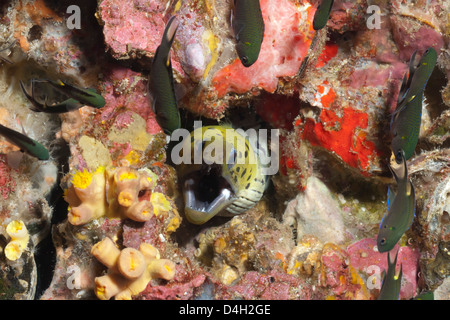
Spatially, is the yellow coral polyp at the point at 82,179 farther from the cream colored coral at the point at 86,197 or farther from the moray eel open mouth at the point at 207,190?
the moray eel open mouth at the point at 207,190

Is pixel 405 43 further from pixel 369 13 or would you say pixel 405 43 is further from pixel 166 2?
pixel 166 2

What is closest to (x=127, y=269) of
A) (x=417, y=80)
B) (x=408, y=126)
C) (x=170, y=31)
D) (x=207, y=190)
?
(x=207, y=190)

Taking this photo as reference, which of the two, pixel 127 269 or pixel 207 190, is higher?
pixel 207 190

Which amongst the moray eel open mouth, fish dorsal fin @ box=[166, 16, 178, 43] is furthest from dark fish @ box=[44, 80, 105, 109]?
the moray eel open mouth

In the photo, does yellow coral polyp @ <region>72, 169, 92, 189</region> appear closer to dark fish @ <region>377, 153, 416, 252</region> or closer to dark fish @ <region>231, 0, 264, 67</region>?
dark fish @ <region>231, 0, 264, 67</region>

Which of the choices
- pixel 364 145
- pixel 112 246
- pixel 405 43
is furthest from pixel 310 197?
pixel 112 246

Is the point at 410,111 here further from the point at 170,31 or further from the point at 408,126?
the point at 170,31
